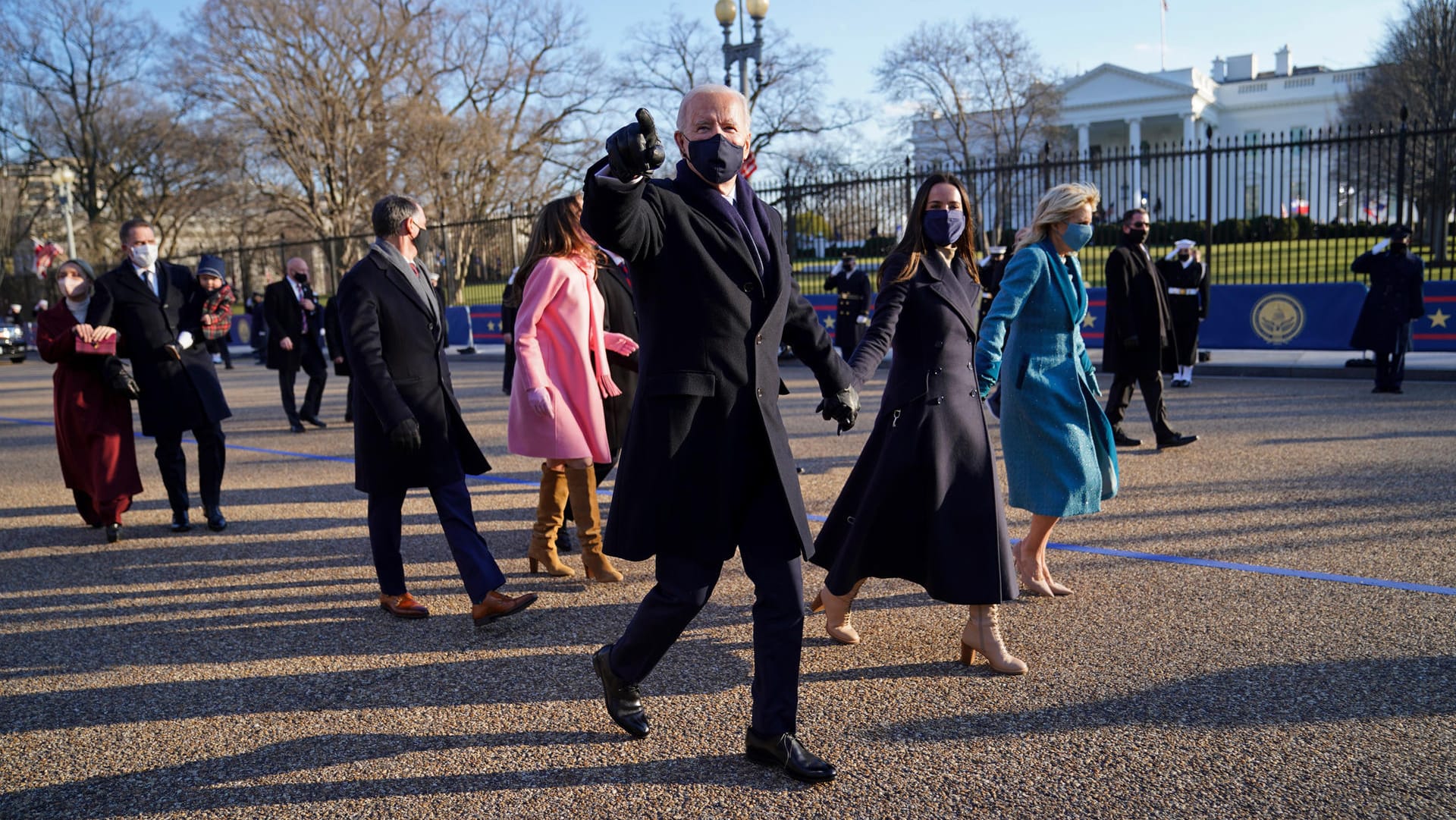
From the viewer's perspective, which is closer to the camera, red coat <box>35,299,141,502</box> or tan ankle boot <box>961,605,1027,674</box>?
tan ankle boot <box>961,605,1027,674</box>

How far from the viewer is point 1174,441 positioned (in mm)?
7934

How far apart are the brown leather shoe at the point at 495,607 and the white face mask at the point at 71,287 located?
11.9 feet

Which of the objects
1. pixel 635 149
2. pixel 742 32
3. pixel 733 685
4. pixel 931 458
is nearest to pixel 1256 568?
pixel 931 458

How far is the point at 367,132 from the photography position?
34094 mm

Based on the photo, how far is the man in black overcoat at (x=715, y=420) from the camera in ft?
9.09

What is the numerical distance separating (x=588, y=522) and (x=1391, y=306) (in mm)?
9296

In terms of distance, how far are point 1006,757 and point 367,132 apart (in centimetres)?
3495

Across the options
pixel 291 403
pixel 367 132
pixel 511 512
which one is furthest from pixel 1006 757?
pixel 367 132

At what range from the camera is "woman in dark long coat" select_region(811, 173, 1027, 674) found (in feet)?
11.8

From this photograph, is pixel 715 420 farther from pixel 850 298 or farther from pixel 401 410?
pixel 850 298

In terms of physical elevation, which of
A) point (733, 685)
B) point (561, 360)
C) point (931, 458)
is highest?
point (561, 360)

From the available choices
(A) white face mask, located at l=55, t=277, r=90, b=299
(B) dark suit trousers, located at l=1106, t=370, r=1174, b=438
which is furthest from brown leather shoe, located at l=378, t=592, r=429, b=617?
(B) dark suit trousers, located at l=1106, t=370, r=1174, b=438

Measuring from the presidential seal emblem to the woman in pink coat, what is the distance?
1164 cm

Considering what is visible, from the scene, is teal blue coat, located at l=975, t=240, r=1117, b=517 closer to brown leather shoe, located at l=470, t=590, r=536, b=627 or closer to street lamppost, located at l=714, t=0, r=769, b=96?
brown leather shoe, located at l=470, t=590, r=536, b=627
